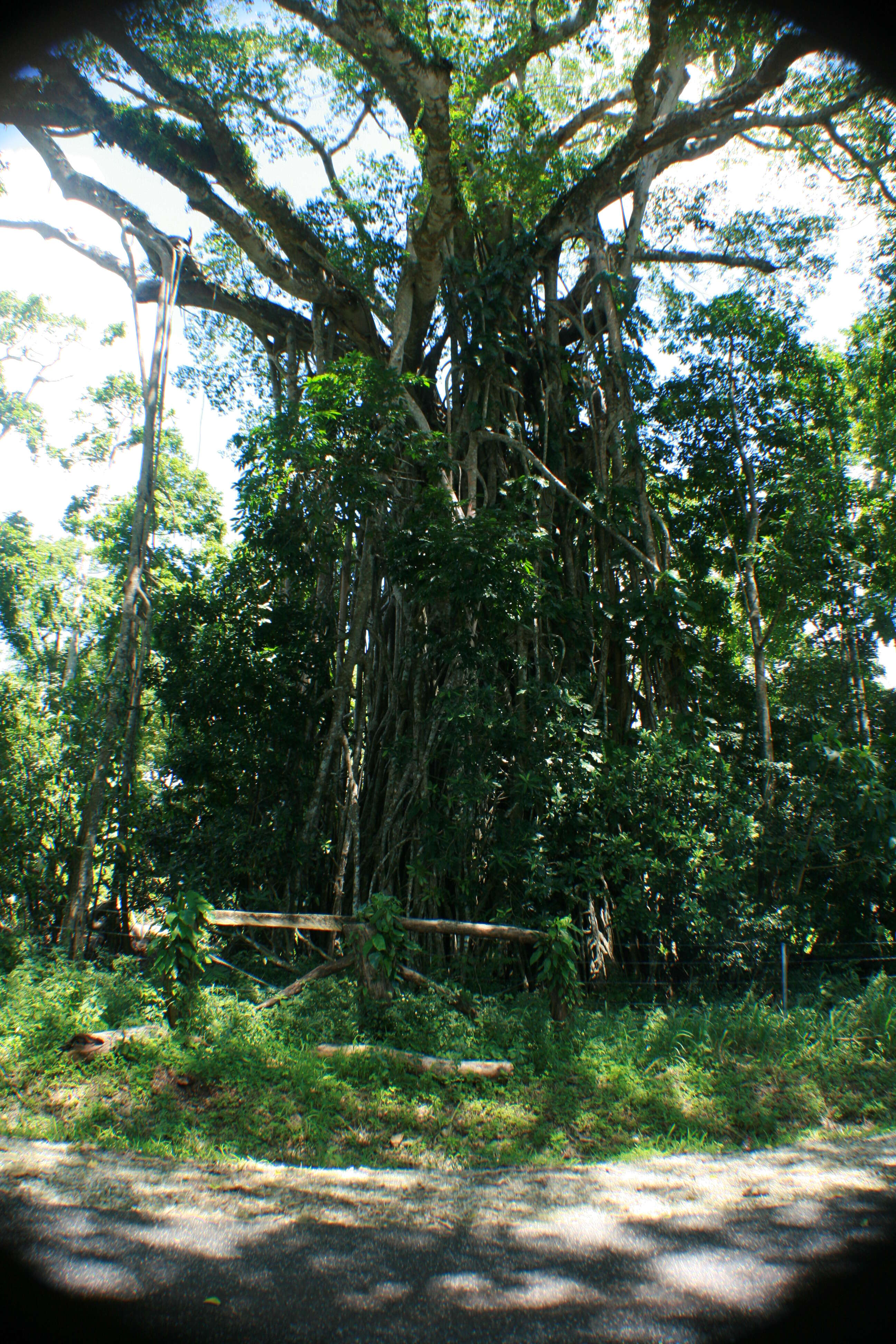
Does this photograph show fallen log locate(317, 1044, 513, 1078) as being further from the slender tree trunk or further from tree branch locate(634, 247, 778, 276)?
tree branch locate(634, 247, 778, 276)

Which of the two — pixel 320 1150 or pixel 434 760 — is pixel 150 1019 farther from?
pixel 434 760

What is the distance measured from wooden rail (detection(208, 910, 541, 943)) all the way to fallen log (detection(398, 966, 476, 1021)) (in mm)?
309

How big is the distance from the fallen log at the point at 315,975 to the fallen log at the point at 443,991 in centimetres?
39

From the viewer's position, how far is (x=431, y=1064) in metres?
4.71

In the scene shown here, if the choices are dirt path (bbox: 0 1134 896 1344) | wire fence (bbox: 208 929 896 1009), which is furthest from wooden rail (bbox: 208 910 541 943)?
dirt path (bbox: 0 1134 896 1344)

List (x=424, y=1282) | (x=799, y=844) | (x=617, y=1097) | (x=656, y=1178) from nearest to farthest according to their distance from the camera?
(x=424, y=1282) < (x=656, y=1178) < (x=617, y=1097) < (x=799, y=844)

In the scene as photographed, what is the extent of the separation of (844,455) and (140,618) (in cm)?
777

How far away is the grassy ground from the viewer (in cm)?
409

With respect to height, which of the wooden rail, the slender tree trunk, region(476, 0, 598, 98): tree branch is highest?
region(476, 0, 598, 98): tree branch

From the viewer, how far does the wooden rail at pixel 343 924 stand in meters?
5.28

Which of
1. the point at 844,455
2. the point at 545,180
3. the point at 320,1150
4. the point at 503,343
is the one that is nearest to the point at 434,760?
the point at 320,1150

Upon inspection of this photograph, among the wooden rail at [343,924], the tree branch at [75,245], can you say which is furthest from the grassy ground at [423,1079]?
the tree branch at [75,245]

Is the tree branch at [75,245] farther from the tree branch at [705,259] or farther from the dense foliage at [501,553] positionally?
the tree branch at [705,259]

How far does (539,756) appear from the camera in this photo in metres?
6.58
